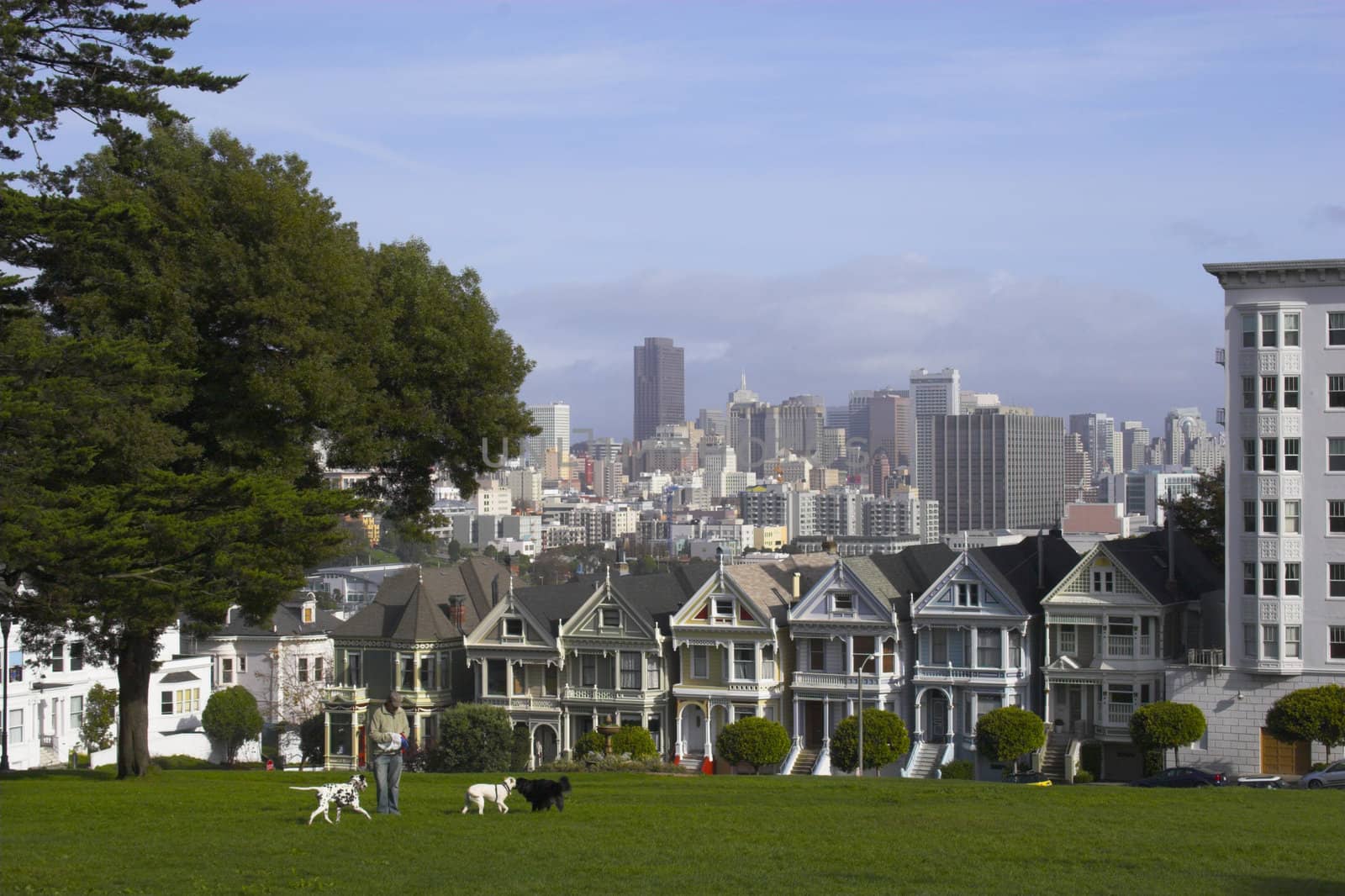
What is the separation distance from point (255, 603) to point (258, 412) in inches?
136

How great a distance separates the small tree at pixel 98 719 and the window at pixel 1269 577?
39.8 metres

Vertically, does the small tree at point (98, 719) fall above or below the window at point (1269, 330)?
below

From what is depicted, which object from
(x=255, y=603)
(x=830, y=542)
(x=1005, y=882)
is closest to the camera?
(x=1005, y=882)

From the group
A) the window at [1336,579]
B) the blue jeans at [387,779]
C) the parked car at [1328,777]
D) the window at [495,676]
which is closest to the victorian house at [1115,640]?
the window at [1336,579]

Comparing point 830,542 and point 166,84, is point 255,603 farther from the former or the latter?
point 830,542

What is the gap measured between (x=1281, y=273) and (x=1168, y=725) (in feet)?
43.9

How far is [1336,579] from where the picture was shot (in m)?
47.6

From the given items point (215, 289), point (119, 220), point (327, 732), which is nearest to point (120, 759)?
point (215, 289)

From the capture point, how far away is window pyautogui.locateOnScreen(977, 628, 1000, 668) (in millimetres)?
51062

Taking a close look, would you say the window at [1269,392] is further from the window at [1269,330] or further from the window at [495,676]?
the window at [495,676]

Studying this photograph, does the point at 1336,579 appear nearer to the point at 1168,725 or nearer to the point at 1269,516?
the point at 1269,516

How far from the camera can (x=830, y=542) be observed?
215 feet

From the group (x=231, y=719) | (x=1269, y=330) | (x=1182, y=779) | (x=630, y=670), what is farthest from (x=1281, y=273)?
(x=231, y=719)

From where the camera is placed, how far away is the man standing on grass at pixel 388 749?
22344mm
